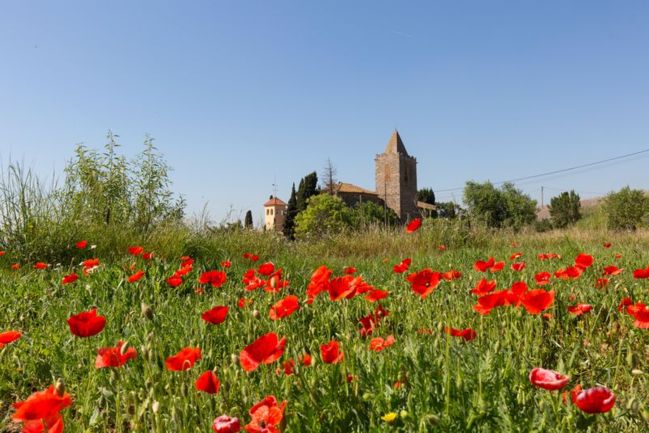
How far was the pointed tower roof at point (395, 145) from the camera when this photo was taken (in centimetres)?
5347

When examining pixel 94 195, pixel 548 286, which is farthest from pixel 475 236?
pixel 94 195

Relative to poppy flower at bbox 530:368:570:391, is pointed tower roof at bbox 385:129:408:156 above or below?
above

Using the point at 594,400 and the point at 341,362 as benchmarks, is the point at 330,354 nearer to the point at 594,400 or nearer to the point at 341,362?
the point at 341,362

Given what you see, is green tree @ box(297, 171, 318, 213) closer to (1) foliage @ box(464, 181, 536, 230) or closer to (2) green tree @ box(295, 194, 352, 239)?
(2) green tree @ box(295, 194, 352, 239)

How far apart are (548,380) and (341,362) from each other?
73cm

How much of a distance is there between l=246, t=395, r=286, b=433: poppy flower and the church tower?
51.6 m

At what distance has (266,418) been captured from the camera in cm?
99

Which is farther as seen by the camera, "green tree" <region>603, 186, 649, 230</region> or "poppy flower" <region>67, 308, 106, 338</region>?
"green tree" <region>603, 186, 649, 230</region>

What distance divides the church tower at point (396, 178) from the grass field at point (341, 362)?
4900 centimetres

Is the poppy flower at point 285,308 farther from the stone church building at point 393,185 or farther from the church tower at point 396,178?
the church tower at point 396,178

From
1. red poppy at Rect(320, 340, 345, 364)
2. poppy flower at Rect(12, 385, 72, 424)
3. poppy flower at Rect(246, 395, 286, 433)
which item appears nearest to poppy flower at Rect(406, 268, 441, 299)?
red poppy at Rect(320, 340, 345, 364)

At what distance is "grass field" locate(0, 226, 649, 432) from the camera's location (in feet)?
4.14

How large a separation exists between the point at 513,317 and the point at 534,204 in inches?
1954

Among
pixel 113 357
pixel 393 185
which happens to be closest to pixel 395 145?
pixel 393 185
